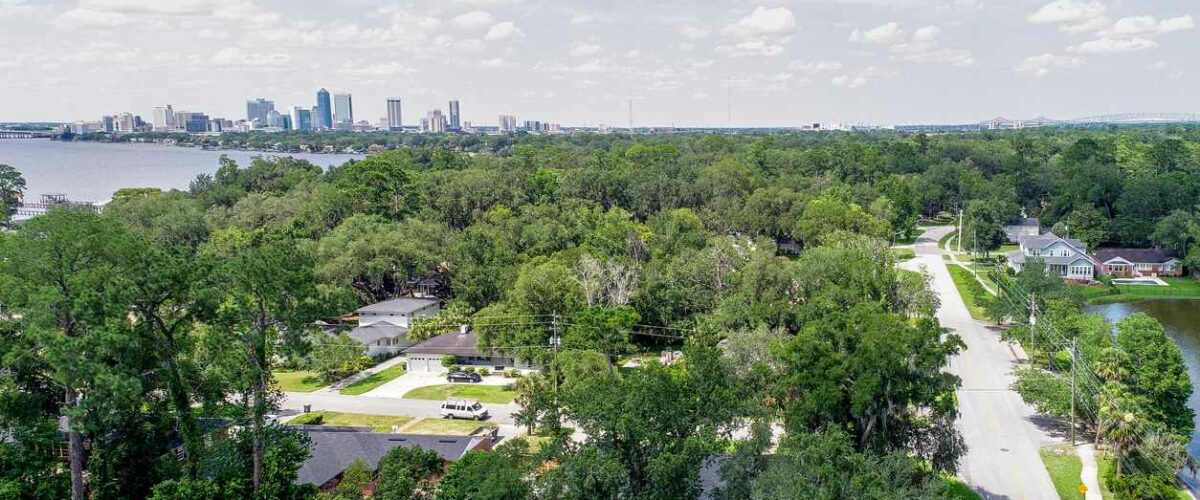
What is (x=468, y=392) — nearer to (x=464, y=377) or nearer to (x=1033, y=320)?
(x=464, y=377)

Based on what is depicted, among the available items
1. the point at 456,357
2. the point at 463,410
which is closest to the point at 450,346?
the point at 456,357

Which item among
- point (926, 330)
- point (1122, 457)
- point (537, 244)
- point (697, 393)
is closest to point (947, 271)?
point (537, 244)

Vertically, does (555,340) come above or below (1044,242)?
below

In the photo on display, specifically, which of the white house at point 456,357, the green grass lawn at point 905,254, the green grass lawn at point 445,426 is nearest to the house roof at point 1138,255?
the green grass lawn at point 905,254

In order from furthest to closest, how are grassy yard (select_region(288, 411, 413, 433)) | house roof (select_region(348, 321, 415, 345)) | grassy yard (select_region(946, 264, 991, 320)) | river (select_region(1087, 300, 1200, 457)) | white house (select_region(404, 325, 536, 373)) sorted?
grassy yard (select_region(946, 264, 991, 320)) < house roof (select_region(348, 321, 415, 345)) < river (select_region(1087, 300, 1200, 457)) < white house (select_region(404, 325, 536, 373)) < grassy yard (select_region(288, 411, 413, 433))

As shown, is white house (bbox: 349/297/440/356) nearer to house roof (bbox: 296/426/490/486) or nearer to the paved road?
house roof (bbox: 296/426/490/486)

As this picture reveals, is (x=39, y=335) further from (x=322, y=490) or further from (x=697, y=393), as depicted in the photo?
(x=697, y=393)

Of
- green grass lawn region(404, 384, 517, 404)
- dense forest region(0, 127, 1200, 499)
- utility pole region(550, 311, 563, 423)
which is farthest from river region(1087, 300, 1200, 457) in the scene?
green grass lawn region(404, 384, 517, 404)
